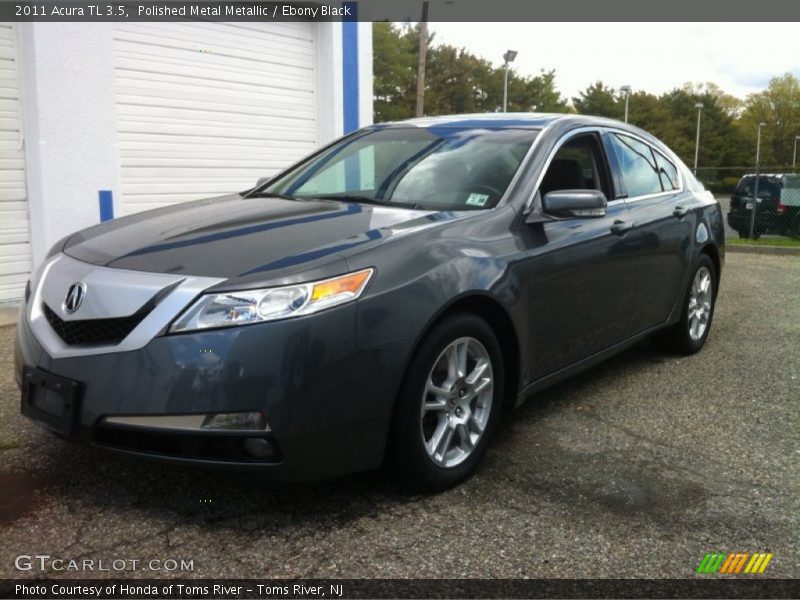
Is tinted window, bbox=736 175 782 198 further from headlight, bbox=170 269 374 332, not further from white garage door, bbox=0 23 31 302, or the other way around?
headlight, bbox=170 269 374 332

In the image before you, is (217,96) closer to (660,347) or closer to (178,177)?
(178,177)

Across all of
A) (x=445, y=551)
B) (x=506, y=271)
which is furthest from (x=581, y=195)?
(x=445, y=551)

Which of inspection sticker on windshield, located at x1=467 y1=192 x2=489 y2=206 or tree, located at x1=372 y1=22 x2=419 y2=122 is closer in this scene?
inspection sticker on windshield, located at x1=467 y1=192 x2=489 y2=206

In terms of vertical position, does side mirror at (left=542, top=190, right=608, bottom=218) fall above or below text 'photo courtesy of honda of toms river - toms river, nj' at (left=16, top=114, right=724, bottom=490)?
above

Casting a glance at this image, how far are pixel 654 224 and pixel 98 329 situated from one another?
129 inches

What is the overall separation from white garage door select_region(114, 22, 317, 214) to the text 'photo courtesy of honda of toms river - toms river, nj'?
467 centimetres

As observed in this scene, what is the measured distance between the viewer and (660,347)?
580cm

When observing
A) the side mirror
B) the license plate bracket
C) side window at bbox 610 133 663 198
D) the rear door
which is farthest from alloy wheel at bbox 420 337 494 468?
side window at bbox 610 133 663 198

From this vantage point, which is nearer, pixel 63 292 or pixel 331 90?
pixel 63 292

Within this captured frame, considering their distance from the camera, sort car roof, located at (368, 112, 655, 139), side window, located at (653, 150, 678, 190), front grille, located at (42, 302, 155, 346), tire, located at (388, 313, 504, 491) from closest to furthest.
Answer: front grille, located at (42, 302, 155, 346)
tire, located at (388, 313, 504, 491)
car roof, located at (368, 112, 655, 139)
side window, located at (653, 150, 678, 190)

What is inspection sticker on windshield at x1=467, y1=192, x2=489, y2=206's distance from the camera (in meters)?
3.79

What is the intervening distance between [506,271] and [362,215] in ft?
2.20

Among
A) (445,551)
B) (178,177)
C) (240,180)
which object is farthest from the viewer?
(240,180)

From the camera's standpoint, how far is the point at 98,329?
2.90 meters
